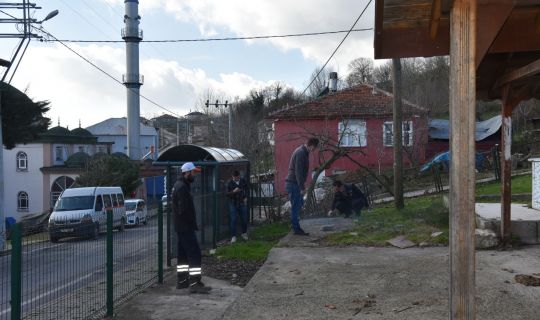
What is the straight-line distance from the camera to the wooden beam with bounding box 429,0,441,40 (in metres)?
5.24

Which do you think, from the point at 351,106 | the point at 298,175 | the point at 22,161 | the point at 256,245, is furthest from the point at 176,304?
the point at 22,161

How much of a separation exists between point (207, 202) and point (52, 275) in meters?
6.13

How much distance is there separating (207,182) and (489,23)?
10.8 metres

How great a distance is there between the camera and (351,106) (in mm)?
33594

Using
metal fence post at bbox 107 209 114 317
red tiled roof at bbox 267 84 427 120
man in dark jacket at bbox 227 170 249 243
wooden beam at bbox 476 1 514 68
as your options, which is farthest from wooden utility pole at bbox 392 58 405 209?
red tiled roof at bbox 267 84 427 120

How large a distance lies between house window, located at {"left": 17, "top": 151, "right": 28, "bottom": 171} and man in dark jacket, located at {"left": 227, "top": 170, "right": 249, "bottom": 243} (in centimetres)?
4508

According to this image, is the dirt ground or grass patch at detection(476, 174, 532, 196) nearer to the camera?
the dirt ground

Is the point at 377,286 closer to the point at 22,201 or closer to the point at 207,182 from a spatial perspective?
the point at 207,182

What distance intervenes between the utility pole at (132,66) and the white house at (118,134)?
72.7 ft

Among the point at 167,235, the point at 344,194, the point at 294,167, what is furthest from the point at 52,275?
the point at 344,194

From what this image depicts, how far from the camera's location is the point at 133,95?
51.3 m

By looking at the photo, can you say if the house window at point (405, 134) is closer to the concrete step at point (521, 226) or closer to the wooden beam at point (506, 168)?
the concrete step at point (521, 226)

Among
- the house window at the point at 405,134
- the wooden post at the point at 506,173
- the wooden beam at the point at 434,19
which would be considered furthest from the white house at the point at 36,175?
the wooden beam at the point at 434,19

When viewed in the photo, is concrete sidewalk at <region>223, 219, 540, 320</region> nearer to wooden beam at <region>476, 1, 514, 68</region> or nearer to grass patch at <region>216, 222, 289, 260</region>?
grass patch at <region>216, 222, 289, 260</region>
